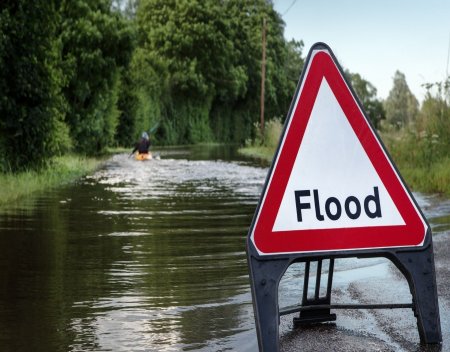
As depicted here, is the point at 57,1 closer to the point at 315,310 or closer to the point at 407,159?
the point at 407,159

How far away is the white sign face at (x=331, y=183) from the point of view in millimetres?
4316

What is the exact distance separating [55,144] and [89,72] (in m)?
12.0

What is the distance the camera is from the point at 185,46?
68.9m

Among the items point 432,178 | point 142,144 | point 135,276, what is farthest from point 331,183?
point 142,144

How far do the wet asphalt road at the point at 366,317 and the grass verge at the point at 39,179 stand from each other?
24.7 ft

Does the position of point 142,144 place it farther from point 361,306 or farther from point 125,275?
point 361,306

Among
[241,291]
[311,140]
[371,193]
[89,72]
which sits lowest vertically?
[241,291]

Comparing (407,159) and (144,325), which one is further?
(407,159)

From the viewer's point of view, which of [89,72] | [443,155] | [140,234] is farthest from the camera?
[89,72]

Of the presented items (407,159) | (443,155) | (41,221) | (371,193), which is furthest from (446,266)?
(407,159)

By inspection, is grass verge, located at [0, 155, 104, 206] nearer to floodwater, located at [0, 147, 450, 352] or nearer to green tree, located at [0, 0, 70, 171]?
green tree, located at [0, 0, 70, 171]

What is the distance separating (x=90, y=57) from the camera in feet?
95.7

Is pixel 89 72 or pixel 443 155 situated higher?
pixel 89 72

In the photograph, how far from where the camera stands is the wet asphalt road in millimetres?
4582
